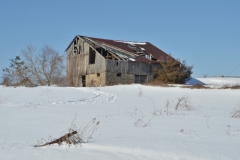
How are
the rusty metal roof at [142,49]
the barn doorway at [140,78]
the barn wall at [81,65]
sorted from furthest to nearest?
the rusty metal roof at [142,49], the barn doorway at [140,78], the barn wall at [81,65]

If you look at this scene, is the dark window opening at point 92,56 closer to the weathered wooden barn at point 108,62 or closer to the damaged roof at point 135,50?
the weathered wooden barn at point 108,62

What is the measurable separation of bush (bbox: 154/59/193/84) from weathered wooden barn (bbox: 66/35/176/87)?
47.6 inches

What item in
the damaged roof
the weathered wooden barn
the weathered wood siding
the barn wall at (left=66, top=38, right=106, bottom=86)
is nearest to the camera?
the weathered wood siding

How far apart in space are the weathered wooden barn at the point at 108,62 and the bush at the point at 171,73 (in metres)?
1.21

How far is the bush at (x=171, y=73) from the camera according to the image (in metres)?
30.7

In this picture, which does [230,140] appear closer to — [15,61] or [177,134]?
[177,134]

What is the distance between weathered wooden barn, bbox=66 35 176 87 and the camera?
3088cm

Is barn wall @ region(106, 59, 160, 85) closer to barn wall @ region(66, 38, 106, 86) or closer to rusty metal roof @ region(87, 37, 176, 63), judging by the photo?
rusty metal roof @ region(87, 37, 176, 63)

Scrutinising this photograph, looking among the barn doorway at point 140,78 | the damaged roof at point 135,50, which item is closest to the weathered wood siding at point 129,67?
the barn doorway at point 140,78

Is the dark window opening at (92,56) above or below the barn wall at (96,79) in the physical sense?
above

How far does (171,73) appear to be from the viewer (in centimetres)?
3047

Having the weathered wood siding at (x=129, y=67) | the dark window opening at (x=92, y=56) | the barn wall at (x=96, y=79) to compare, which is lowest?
the barn wall at (x=96, y=79)

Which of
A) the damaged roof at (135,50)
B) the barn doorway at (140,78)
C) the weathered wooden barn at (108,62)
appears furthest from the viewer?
the damaged roof at (135,50)

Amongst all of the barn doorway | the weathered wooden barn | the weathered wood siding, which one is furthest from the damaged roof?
the barn doorway
